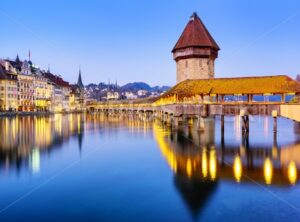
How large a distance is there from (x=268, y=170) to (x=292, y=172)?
3.68ft

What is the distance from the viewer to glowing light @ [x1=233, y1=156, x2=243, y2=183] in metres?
15.4

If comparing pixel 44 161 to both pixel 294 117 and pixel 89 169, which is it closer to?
pixel 89 169

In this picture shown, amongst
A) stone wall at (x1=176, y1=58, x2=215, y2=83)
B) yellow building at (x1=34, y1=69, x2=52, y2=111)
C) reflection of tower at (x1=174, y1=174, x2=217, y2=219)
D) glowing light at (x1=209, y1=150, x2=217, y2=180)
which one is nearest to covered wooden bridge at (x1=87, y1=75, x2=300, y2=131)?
glowing light at (x1=209, y1=150, x2=217, y2=180)

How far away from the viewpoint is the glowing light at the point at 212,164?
51.3 ft

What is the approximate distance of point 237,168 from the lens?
17156 millimetres

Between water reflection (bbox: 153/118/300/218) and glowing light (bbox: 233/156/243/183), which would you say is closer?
water reflection (bbox: 153/118/300/218)

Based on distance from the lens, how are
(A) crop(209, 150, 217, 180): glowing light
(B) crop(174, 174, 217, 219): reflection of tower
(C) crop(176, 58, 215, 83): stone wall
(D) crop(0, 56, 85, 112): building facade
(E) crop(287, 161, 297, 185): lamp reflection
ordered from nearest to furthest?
(B) crop(174, 174, 217, 219): reflection of tower
(E) crop(287, 161, 297, 185): lamp reflection
(A) crop(209, 150, 217, 180): glowing light
(C) crop(176, 58, 215, 83): stone wall
(D) crop(0, 56, 85, 112): building facade

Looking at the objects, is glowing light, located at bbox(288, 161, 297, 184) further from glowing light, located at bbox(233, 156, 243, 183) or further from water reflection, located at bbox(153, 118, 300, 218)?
glowing light, located at bbox(233, 156, 243, 183)

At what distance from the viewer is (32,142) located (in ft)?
90.3

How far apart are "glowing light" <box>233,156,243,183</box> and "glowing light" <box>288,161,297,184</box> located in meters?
2.21

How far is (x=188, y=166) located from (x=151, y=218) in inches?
297

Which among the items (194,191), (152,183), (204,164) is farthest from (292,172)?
(152,183)

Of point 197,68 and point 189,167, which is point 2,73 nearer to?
point 197,68

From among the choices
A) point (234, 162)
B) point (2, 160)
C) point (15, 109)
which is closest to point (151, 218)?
point (234, 162)
